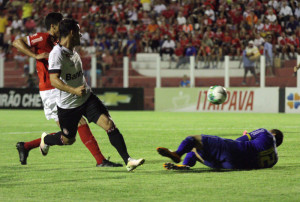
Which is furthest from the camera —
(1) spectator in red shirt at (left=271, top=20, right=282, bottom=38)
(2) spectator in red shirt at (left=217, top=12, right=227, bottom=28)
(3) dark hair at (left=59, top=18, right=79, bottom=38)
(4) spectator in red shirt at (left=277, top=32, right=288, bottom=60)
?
(2) spectator in red shirt at (left=217, top=12, right=227, bottom=28)

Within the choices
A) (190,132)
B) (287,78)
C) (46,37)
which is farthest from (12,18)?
(46,37)

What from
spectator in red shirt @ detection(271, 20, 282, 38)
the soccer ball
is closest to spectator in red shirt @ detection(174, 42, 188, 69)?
spectator in red shirt @ detection(271, 20, 282, 38)

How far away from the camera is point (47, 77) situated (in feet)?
30.3

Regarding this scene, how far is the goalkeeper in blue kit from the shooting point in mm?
7594

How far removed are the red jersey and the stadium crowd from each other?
1591 cm

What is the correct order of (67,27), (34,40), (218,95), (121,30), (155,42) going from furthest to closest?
(121,30)
(155,42)
(218,95)
(34,40)
(67,27)

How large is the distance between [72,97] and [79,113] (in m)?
0.23

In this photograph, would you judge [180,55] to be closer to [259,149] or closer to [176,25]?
[176,25]

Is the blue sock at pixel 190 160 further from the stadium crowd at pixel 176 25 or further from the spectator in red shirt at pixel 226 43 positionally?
the spectator in red shirt at pixel 226 43

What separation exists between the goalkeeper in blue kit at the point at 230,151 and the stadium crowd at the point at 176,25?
16.3 m

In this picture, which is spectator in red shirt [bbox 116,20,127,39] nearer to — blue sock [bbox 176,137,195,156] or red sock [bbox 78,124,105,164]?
red sock [bbox 78,124,105,164]

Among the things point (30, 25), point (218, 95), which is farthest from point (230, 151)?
point (30, 25)

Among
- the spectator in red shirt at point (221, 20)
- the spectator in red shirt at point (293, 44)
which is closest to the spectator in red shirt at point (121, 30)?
the spectator in red shirt at point (221, 20)

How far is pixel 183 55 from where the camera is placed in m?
26.1
